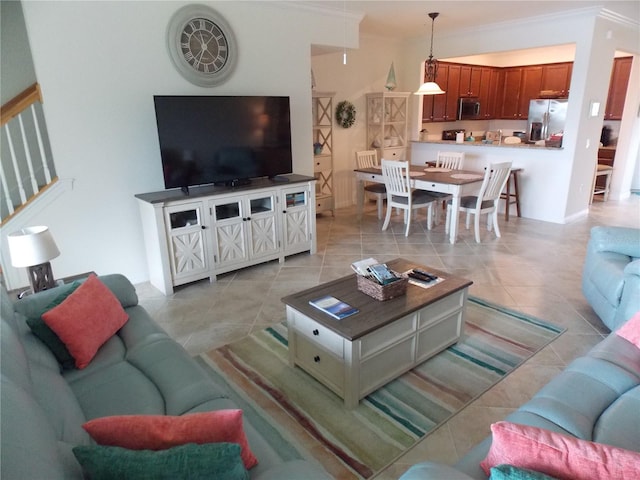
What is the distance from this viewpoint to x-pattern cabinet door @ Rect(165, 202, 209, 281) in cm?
367

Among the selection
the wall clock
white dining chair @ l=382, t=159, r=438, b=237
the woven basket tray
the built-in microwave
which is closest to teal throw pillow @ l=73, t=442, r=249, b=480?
the woven basket tray

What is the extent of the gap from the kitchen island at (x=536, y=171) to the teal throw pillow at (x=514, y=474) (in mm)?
5563

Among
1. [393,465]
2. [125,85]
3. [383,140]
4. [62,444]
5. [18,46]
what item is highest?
[18,46]

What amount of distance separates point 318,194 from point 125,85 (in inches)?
126

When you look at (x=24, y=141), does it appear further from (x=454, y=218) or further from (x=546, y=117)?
(x=546, y=117)

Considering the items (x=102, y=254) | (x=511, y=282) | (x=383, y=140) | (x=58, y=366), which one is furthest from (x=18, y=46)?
(x=511, y=282)

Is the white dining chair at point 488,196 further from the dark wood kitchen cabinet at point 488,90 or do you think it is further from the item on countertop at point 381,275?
the dark wood kitchen cabinet at point 488,90

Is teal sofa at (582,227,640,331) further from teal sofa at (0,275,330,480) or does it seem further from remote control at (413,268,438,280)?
teal sofa at (0,275,330,480)

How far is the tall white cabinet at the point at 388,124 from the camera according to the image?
671cm

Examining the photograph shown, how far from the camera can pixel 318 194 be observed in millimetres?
6270

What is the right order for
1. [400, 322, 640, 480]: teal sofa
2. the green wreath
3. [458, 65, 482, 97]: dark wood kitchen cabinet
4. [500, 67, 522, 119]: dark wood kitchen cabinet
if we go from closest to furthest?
[400, 322, 640, 480]: teal sofa < the green wreath < [458, 65, 482, 97]: dark wood kitchen cabinet < [500, 67, 522, 119]: dark wood kitchen cabinet

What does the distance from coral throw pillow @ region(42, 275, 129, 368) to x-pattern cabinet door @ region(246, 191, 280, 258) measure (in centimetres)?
191

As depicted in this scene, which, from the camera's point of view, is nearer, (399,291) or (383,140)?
(399,291)

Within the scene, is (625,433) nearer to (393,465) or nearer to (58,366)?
(393,465)
